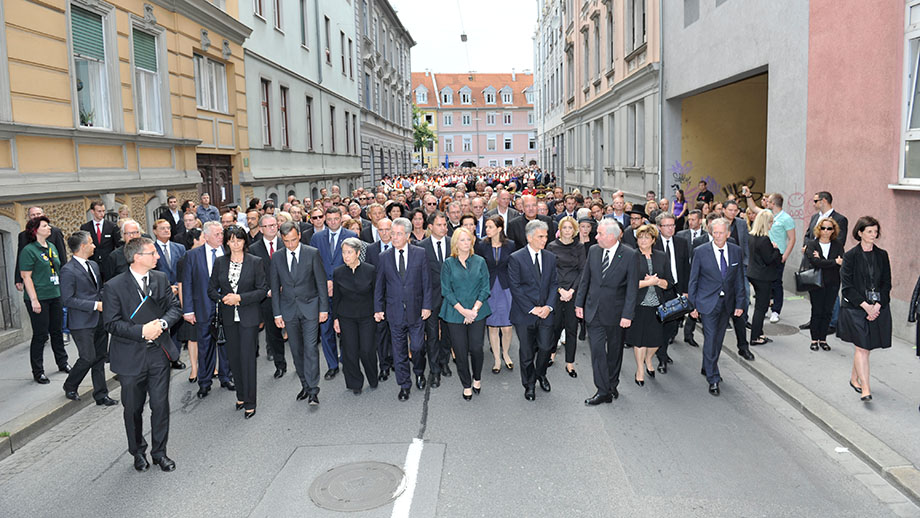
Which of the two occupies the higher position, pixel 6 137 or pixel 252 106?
pixel 252 106

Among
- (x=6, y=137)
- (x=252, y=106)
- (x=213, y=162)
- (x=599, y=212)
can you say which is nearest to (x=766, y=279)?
(x=599, y=212)

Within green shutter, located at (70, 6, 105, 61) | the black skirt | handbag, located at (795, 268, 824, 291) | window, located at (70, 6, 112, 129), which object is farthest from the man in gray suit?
green shutter, located at (70, 6, 105, 61)

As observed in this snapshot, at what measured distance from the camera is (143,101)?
44.8 feet

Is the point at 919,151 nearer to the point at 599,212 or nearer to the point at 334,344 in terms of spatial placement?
the point at 599,212

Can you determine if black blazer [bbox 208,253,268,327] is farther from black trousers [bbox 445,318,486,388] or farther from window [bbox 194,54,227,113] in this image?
window [bbox 194,54,227,113]

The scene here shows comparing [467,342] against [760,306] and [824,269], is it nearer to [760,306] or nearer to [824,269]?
[760,306]

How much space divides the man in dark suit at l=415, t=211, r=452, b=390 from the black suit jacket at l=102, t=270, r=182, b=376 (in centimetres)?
292

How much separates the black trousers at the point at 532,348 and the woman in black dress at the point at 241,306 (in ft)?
9.08

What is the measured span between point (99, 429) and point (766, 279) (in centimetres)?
823

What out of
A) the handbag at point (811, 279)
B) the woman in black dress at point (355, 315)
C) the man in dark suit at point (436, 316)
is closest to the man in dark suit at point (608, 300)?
the man in dark suit at point (436, 316)

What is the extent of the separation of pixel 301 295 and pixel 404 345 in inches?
48.5

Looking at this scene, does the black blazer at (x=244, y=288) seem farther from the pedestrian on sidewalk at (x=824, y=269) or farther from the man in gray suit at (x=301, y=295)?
the pedestrian on sidewalk at (x=824, y=269)

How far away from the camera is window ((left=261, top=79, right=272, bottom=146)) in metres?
21.4

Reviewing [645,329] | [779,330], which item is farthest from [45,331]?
[779,330]
